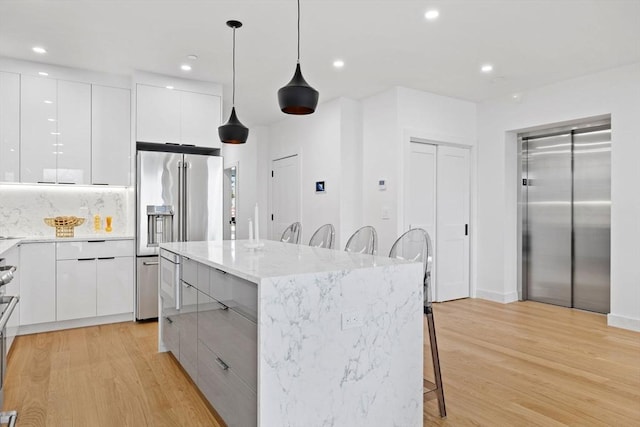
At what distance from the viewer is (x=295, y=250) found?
113 inches

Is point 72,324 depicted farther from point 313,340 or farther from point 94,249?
point 313,340

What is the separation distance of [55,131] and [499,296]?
563 cm

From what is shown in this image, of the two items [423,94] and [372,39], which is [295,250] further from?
[423,94]

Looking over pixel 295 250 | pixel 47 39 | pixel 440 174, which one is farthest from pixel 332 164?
pixel 47 39

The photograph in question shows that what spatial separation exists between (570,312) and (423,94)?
317 centimetres

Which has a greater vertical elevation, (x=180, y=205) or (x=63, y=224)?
(x=180, y=205)

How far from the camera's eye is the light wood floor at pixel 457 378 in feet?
7.82

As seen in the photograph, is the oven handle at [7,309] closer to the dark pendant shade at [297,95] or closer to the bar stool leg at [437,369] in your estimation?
the dark pendant shade at [297,95]

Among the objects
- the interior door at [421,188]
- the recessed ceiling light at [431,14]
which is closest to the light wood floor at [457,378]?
the interior door at [421,188]

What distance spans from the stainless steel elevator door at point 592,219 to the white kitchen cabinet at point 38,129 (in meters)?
5.96

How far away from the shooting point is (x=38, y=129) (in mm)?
4254

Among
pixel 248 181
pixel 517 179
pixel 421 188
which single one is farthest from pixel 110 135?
pixel 517 179

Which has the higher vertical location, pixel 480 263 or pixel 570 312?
pixel 480 263

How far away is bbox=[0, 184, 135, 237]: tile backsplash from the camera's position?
442 centimetres
